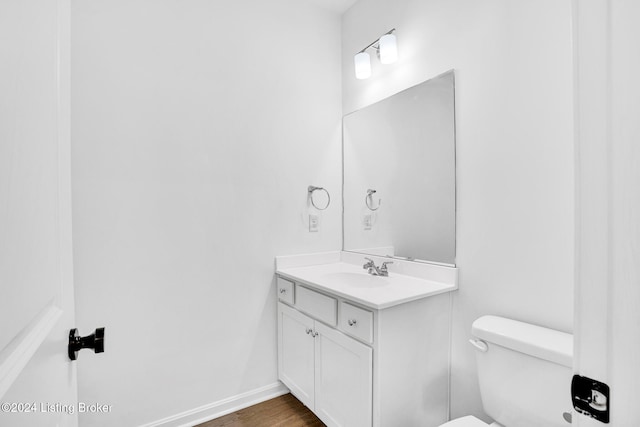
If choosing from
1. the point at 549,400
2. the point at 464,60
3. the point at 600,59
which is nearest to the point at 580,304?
the point at 600,59

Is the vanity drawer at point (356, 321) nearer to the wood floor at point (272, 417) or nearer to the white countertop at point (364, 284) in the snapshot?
the white countertop at point (364, 284)

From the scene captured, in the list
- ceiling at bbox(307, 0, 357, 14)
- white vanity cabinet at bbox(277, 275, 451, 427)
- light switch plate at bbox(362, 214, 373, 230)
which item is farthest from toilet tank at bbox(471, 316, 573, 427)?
ceiling at bbox(307, 0, 357, 14)

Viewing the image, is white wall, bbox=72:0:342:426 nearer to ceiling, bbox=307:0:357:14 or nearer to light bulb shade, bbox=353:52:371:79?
ceiling, bbox=307:0:357:14

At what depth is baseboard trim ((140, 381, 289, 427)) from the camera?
5.82 feet

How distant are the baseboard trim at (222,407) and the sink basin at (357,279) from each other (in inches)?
33.4

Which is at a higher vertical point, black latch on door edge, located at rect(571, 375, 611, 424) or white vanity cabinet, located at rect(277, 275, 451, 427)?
black latch on door edge, located at rect(571, 375, 611, 424)

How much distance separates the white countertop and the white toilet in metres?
0.31

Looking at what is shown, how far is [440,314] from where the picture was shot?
1624 millimetres

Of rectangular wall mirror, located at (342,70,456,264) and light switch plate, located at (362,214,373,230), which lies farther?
light switch plate, located at (362,214,373,230)

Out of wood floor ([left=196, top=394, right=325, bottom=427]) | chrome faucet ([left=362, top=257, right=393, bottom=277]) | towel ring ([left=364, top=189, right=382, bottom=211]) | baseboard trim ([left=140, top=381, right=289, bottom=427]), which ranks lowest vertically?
wood floor ([left=196, top=394, right=325, bottom=427])

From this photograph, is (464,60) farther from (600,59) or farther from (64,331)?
(64,331)

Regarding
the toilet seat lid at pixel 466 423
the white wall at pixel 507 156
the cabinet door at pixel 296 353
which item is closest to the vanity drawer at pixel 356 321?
the cabinet door at pixel 296 353

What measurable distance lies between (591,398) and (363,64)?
2.10 meters

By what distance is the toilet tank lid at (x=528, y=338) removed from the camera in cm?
108
